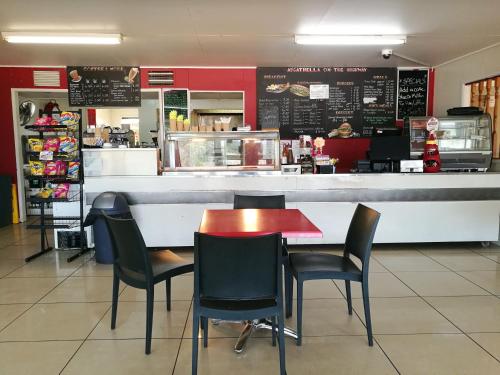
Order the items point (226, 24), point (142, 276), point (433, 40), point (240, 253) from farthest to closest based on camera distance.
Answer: point (433, 40) < point (226, 24) < point (142, 276) < point (240, 253)

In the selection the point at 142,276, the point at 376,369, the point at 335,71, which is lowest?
the point at 376,369

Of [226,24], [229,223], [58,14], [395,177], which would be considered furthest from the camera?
[395,177]

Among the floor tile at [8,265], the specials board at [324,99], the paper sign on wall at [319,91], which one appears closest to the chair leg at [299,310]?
the floor tile at [8,265]

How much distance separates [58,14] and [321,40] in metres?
2.78

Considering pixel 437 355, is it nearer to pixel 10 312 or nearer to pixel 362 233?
pixel 362 233

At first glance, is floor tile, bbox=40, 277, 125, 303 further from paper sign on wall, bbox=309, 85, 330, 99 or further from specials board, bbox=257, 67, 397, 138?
paper sign on wall, bbox=309, 85, 330, 99

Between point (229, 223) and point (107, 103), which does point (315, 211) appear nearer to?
point (229, 223)

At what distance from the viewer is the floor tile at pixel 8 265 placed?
379 centimetres

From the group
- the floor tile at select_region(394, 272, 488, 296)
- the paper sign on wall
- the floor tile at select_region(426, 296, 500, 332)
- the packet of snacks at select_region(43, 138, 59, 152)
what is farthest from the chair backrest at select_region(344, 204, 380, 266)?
the paper sign on wall

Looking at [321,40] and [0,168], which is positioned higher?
[321,40]

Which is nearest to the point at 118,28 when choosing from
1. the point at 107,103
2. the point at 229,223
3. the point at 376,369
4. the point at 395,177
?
the point at 107,103

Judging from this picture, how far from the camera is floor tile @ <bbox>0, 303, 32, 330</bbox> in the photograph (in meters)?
2.71

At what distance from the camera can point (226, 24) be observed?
398 cm

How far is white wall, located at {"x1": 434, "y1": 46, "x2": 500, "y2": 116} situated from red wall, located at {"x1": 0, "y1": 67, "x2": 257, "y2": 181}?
292 centimetres
